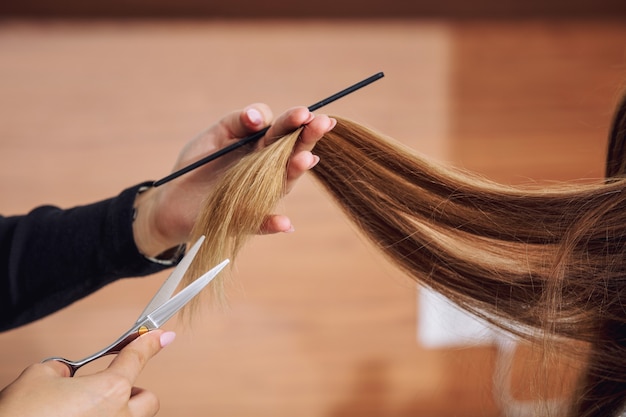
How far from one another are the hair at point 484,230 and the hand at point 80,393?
0.15 meters

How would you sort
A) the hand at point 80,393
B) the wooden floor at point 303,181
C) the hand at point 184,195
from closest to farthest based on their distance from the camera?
1. the hand at point 80,393
2. the hand at point 184,195
3. the wooden floor at point 303,181

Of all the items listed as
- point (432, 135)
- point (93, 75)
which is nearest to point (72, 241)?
point (93, 75)

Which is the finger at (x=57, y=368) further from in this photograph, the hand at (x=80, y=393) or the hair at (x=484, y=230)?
the hair at (x=484, y=230)

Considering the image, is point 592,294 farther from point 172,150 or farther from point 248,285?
point 172,150

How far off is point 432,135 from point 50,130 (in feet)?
2.68

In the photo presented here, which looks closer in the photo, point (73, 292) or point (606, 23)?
point (73, 292)

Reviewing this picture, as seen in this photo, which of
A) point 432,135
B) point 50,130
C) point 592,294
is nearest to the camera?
point 592,294

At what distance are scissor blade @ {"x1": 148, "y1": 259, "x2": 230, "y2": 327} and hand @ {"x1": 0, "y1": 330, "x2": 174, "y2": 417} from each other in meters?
0.04

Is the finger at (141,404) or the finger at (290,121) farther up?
the finger at (290,121)

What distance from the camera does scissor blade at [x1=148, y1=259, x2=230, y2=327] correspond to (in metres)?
0.59

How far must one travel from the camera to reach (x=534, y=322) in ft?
2.17

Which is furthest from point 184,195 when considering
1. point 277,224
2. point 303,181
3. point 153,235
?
point 303,181

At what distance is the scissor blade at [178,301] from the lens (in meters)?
0.59

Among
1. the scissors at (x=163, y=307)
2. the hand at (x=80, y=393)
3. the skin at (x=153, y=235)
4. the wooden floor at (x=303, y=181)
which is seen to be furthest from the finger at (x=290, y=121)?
the wooden floor at (x=303, y=181)
